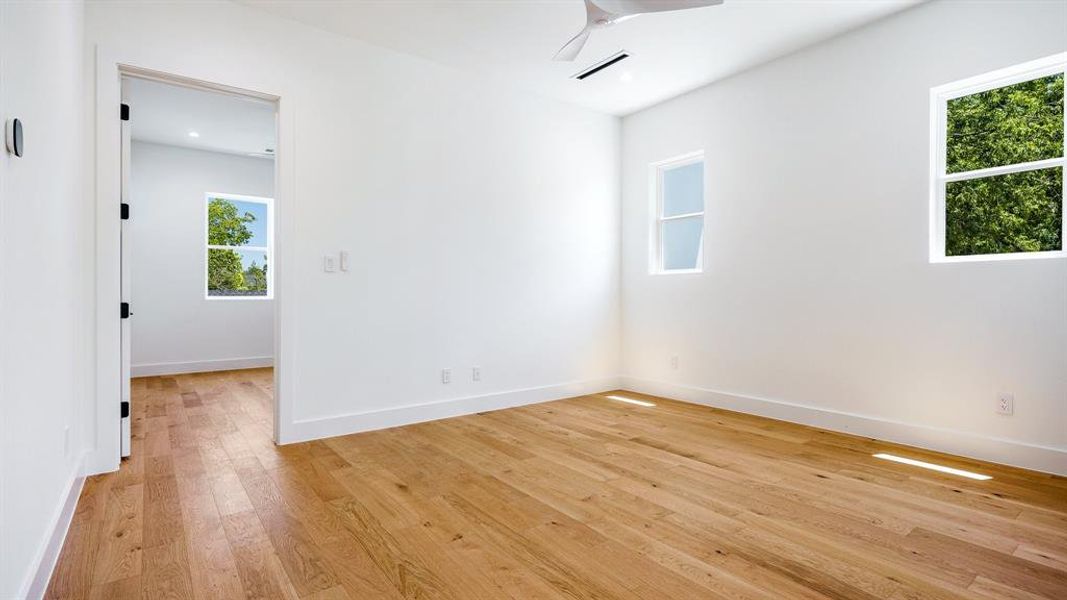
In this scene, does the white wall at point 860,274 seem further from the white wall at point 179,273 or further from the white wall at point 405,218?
the white wall at point 179,273

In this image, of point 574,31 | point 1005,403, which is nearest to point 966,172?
point 1005,403

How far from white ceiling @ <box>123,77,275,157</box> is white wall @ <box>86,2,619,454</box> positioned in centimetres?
119

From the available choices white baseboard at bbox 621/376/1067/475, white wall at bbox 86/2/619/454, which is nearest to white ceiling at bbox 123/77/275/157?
white wall at bbox 86/2/619/454

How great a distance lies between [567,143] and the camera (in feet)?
16.8

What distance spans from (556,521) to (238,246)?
21.5ft

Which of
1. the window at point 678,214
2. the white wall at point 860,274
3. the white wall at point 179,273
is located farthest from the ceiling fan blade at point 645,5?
the white wall at point 179,273

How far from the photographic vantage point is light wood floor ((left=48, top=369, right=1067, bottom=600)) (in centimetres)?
180

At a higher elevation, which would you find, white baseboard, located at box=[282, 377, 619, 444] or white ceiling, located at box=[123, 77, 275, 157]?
white ceiling, located at box=[123, 77, 275, 157]

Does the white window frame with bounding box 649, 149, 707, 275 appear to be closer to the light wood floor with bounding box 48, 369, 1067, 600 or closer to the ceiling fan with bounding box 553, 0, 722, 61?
the light wood floor with bounding box 48, 369, 1067, 600

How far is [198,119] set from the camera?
5.55 metres

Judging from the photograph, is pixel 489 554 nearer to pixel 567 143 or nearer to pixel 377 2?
pixel 377 2

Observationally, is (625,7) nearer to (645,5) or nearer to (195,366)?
(645,5)

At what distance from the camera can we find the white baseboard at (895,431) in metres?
2.92

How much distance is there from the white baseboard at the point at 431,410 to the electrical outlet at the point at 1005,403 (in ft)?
10.0
